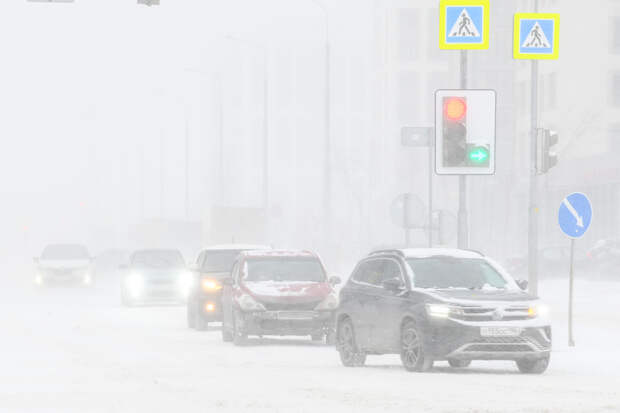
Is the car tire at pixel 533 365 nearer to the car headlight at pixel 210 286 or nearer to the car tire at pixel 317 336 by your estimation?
the car tire at pixel 317 336

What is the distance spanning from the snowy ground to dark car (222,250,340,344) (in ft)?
1.11

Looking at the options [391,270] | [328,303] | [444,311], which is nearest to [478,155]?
[328,303]

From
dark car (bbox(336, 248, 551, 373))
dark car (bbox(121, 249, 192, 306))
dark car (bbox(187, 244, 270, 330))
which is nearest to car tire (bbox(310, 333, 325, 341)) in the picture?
dark car (bbox(336, 248, 551, 373))

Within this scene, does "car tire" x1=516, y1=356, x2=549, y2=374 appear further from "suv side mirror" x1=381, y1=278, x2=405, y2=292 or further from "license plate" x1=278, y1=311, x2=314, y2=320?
"license plate" x1=278, y1=311, x2=314, y2=320

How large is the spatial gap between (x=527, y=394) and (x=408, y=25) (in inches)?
4142

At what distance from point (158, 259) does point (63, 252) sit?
621 inches

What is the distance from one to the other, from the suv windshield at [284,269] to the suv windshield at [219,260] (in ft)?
15.6

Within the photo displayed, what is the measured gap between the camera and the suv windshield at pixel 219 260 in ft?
105

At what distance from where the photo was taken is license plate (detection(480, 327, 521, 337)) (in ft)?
62.2

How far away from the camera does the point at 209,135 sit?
605 ft

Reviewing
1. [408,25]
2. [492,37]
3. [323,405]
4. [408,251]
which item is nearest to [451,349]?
[408,251]

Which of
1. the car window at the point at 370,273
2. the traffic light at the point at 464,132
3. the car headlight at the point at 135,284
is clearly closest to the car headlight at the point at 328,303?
the traffic light at the point at 464,132

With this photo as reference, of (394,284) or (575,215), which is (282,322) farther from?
(394,284)

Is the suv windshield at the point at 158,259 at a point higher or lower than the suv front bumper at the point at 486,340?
lower
